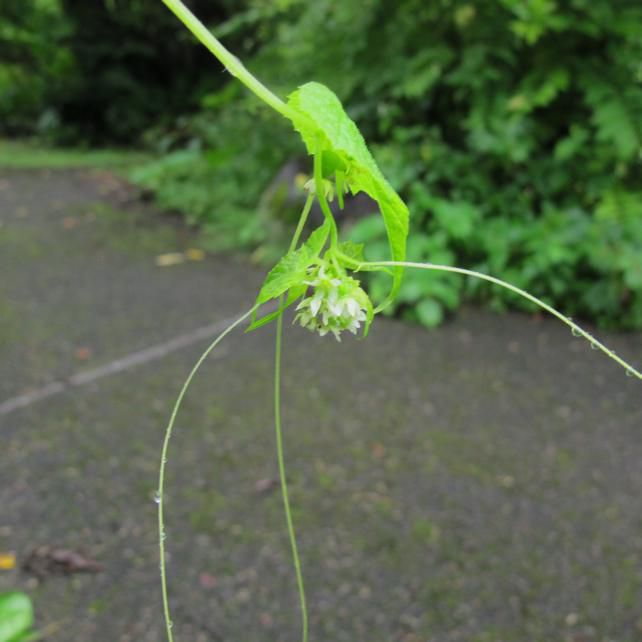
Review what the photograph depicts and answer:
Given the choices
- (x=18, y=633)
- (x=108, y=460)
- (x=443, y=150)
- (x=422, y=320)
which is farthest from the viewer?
(x=443, y=150)

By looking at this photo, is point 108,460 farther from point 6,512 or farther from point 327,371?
point 327,371

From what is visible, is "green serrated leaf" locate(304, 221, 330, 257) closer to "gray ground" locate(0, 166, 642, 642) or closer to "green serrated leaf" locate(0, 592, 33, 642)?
"green serrated leaf" locate(0, 592, 33, 642)

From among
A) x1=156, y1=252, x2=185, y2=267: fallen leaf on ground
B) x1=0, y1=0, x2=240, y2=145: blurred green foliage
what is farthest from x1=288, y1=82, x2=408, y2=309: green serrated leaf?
x1=0, y1=0, x2=240, y2=145: blurred green foliage

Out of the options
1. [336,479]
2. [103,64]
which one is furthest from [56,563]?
[103,64]

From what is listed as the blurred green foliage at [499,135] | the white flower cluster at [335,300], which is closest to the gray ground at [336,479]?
the blurred green foliage at [499,135]

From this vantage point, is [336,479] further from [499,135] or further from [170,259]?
[170,259]

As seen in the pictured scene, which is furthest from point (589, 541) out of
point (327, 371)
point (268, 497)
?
point (327, 371)
